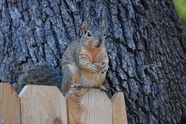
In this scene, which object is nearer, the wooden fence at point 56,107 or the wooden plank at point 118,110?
the wooden fence at point 56,107

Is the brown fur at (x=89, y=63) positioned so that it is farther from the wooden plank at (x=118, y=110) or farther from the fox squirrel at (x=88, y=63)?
the wooden plank at (x=118, y=110)

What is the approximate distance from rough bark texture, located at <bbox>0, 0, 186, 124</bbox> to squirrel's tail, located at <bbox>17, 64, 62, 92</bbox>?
203 millimetres

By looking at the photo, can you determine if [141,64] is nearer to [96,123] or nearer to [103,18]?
[103,18]

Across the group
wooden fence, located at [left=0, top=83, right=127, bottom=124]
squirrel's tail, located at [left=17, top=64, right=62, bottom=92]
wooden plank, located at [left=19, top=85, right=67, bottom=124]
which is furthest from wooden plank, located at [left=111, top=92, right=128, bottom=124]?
squirrel's tail, located at [left=17, top=64, right=62, bottom=92]

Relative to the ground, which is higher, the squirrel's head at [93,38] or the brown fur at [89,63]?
the squirrel's head at [93,38]

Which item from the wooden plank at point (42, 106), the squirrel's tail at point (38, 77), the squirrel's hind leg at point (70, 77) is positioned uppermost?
the wooden plank at point (42, 106)

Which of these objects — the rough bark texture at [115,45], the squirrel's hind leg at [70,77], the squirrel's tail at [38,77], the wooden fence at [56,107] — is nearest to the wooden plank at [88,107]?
the wooden fence at [56,107]

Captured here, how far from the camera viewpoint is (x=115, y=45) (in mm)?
3146

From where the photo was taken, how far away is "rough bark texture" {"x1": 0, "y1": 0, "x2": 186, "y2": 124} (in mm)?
3082

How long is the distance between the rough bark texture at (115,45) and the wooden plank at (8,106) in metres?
1.28

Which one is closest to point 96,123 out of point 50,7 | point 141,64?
point 141,64

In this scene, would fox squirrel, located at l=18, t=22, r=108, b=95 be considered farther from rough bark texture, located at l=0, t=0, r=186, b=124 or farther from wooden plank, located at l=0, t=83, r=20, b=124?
wooden plank, located at l=0, t=83, r=20, b=124

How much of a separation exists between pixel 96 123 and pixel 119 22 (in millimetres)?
1283

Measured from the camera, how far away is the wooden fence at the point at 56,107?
1.83 m
